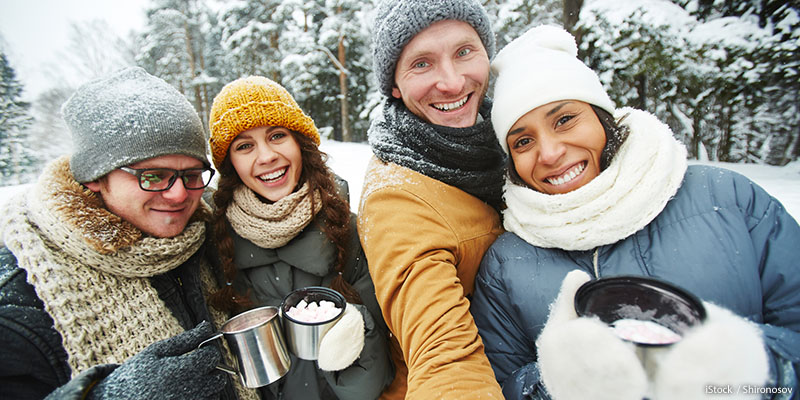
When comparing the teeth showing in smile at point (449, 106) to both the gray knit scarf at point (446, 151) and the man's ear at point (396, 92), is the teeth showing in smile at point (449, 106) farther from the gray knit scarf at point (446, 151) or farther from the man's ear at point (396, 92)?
the man's ear at point (396, 92)

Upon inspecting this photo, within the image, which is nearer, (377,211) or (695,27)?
→ (377,211)

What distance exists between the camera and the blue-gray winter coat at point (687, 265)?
1287 millimetres

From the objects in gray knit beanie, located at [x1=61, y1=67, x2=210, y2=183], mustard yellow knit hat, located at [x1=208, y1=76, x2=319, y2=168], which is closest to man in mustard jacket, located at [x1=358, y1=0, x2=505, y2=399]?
mustard yellow knit hat, located at [x1=208, y1=76, x2=319, y2=168]

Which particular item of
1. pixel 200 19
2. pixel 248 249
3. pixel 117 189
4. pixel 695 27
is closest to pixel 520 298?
pixel 248 249

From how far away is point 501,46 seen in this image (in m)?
15.0

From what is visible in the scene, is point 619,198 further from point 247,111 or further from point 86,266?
point 86,266

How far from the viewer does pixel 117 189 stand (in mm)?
1758

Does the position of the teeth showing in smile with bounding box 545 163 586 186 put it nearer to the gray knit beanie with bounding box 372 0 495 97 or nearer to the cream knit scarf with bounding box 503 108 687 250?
the cream knit scarf with bounding box 503 108 687 250

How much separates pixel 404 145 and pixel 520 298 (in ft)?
3.32

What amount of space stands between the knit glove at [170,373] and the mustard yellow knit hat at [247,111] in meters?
1.19

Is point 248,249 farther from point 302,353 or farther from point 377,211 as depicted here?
point 377,211

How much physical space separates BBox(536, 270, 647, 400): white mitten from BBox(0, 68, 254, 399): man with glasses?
142 centimetres

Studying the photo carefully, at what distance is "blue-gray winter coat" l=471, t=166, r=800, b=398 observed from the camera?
50.7 inches

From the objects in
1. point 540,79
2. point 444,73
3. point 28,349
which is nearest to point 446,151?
point 444,73
